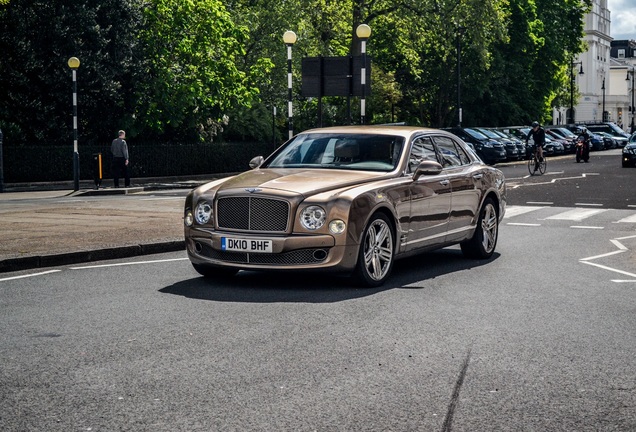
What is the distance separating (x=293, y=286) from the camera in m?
9.98

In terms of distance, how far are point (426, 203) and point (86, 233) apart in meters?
5.64

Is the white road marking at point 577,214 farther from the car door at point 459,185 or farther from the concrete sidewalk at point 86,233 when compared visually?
the concrete sidewalk at point 86,233

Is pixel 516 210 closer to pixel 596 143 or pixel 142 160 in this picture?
pixel 142 160

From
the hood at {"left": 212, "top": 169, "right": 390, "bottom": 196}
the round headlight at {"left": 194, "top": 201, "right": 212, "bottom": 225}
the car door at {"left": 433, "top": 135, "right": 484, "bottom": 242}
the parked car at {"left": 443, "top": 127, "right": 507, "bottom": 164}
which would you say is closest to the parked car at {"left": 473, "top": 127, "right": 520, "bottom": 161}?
the parked car at {"left": 443, "top": 127, "right": 507, "bottom": 164}

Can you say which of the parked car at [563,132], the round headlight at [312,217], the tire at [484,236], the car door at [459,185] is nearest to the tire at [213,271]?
the round headlight at [312,217]

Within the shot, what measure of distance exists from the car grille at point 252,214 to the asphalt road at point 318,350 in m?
0.61

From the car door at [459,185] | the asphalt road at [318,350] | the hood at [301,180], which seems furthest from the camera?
the car door at [459,185]

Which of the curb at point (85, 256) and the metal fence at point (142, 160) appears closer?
the curb at point (85, 256)

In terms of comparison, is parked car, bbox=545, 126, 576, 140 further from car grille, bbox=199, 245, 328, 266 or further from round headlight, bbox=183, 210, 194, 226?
car grille, bbox=199, 245, 328, 266

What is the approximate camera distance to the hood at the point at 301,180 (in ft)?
32.1

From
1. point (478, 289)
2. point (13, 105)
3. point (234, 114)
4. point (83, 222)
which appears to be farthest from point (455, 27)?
point (478, 289)

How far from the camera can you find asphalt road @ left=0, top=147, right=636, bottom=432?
530cm

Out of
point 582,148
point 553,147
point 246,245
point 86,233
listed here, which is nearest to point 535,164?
point 582,148

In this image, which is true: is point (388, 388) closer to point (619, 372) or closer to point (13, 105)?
point (619, 372)
